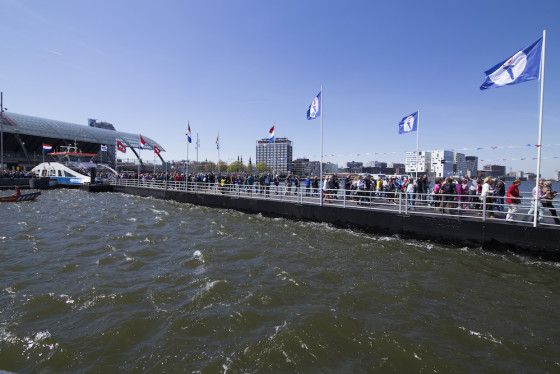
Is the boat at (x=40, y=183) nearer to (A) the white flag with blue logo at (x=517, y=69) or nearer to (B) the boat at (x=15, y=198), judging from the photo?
(B) the boat at (x=15, y=198)

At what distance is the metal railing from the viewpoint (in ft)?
34.3

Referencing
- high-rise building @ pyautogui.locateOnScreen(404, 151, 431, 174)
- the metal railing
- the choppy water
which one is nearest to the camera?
the choppy water

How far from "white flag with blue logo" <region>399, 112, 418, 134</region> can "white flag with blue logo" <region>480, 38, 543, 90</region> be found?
7.43 meters

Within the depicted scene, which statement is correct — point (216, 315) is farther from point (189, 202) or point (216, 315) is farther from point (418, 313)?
point (189, 202)

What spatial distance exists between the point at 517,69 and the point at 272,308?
1077 cm

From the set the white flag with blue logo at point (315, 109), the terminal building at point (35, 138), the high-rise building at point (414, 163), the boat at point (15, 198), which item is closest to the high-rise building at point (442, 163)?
the high-rise building at point (414, 163)

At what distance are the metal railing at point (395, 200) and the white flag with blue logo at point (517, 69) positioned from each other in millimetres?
3877

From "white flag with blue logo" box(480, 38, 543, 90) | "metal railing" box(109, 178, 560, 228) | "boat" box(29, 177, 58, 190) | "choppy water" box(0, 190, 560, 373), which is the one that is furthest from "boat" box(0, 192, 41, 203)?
"white flag with blue logo" box(480, 38, 543, 90)

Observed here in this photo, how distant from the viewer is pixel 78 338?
493cm

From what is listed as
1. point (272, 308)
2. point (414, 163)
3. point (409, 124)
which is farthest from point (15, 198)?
point (414, 163)

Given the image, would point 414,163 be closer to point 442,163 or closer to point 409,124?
point 442,163

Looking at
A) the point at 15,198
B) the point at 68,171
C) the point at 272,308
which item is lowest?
the point at 272,308

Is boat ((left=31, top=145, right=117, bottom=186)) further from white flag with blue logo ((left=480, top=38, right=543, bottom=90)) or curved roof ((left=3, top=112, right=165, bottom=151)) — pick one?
white flag with blue logo ((left=480, top=38, right=543, bottom=90))

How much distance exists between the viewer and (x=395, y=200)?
59.5 feet
